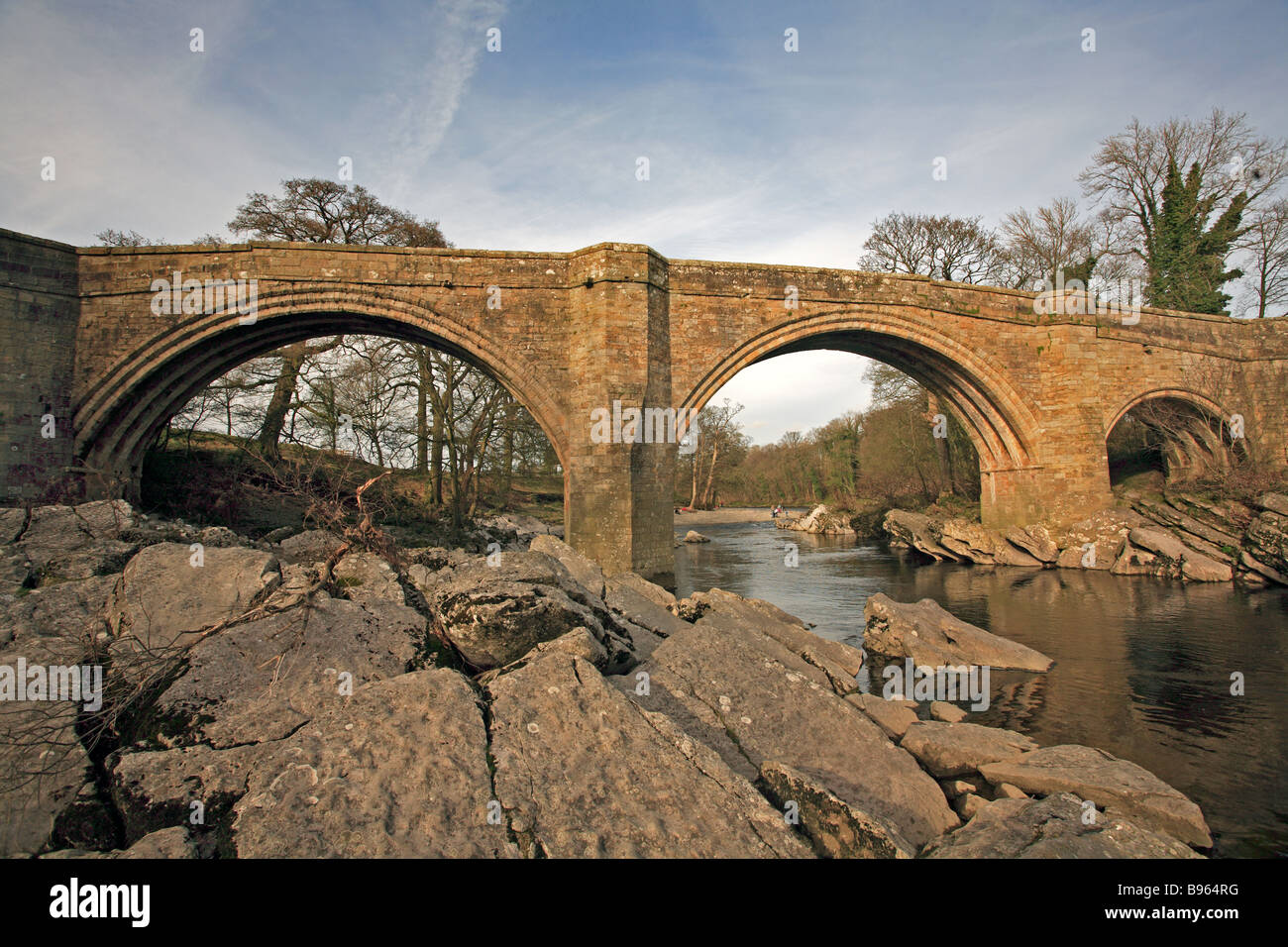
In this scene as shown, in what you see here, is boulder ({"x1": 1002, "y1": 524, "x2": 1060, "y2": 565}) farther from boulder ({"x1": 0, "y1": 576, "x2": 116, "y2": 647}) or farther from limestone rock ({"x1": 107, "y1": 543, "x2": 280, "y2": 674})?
boulder ({"x1": 0, "y1": 576, "x2": 116, "y2": 647})

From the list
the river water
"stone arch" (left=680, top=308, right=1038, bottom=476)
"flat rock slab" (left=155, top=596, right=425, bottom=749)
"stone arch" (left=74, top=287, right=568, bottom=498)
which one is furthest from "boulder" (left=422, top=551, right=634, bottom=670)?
"stone arch" (left=680, top=308, right=1038, bottom=476)

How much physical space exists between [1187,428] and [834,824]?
22030 mm

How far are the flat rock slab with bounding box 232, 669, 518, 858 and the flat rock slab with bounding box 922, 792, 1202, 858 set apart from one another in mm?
2316

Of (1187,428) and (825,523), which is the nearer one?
(1187,428)

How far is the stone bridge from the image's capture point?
11594 mm

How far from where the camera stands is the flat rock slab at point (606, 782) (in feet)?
9.07

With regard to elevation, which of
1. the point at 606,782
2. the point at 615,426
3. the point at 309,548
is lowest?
the point at 606,782

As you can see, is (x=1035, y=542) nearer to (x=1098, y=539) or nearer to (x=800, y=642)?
(x=1098, y=539)

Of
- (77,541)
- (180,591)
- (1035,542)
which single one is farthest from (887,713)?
(1035,542)

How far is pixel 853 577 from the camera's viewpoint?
1559cm

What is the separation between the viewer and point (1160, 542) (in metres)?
14.9

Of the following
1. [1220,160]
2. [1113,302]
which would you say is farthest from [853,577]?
[1220,160]
